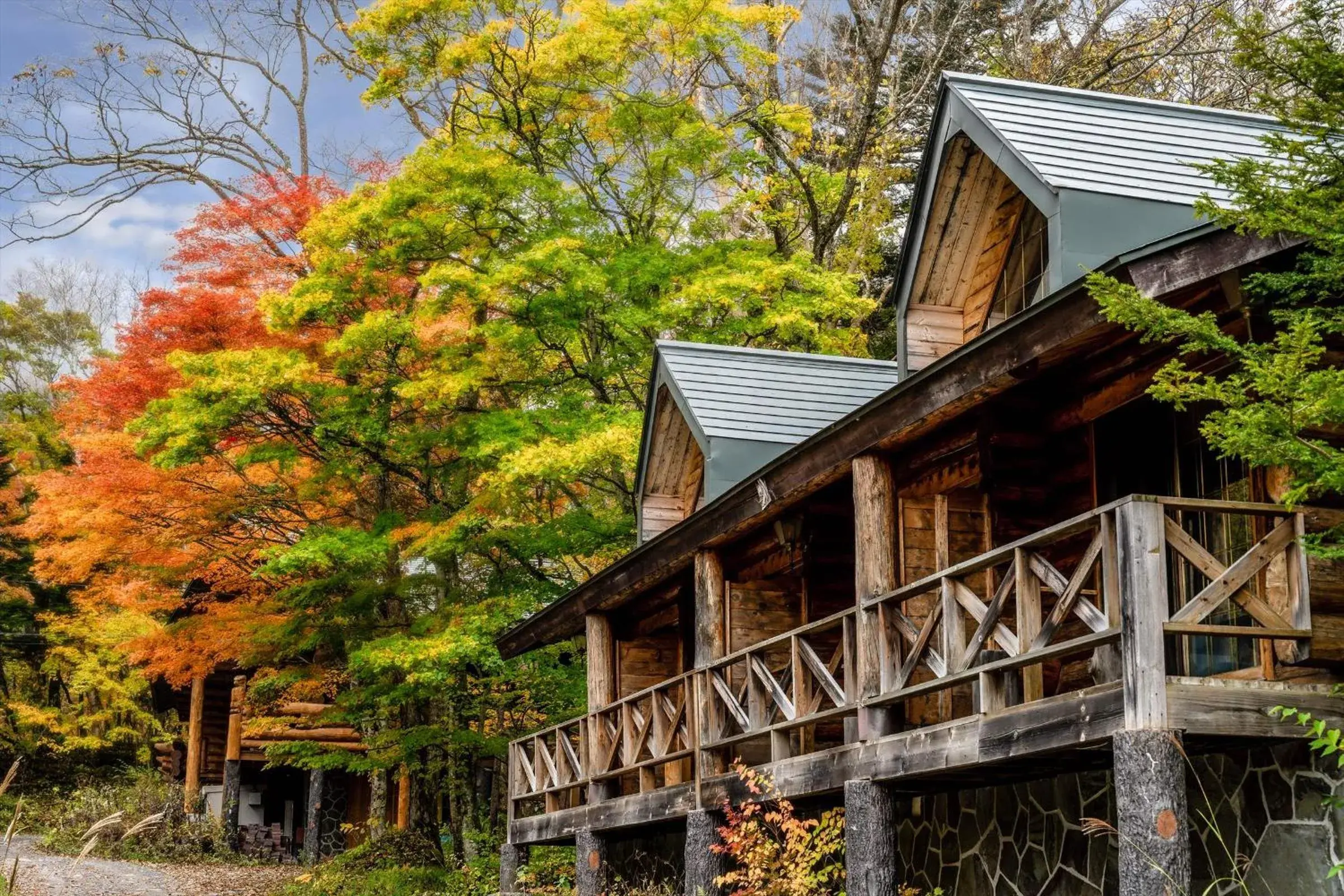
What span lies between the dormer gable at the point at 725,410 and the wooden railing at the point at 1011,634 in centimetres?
243

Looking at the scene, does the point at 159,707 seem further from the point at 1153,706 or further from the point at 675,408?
the point at 1153,706

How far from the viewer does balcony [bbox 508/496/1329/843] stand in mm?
8578

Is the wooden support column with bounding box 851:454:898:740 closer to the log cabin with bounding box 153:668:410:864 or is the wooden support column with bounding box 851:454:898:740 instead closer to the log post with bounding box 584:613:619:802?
the log post with bounding box 584:613:619:802

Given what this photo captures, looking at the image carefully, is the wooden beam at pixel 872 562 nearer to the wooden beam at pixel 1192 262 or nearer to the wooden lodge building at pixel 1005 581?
the wooden lodge building at pixel 1005 581

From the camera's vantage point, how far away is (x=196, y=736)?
38719 millimetres

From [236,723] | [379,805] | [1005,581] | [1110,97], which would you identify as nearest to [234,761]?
[236,723]

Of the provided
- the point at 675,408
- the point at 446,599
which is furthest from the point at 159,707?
A: the point at 675,408

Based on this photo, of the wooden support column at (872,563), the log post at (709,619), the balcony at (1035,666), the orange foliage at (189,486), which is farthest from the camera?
the orange foliage at (189,486)

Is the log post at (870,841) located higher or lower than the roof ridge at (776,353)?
lower

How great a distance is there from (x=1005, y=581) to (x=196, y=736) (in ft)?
108

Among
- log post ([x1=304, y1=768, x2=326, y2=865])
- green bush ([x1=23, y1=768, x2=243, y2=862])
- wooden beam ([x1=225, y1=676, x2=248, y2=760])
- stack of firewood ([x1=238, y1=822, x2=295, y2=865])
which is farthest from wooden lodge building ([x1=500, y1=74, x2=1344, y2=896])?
wooden beam ([x1=225, y1=676, x2=248, y2=760])

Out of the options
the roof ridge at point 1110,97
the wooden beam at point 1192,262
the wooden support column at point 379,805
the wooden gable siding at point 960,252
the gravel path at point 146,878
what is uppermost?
the roof ridge at point 1110,97

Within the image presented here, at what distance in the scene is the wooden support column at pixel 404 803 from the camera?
29.2 meters

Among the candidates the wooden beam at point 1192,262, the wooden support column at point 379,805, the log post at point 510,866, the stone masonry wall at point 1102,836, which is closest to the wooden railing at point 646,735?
the log post at point 510,866
